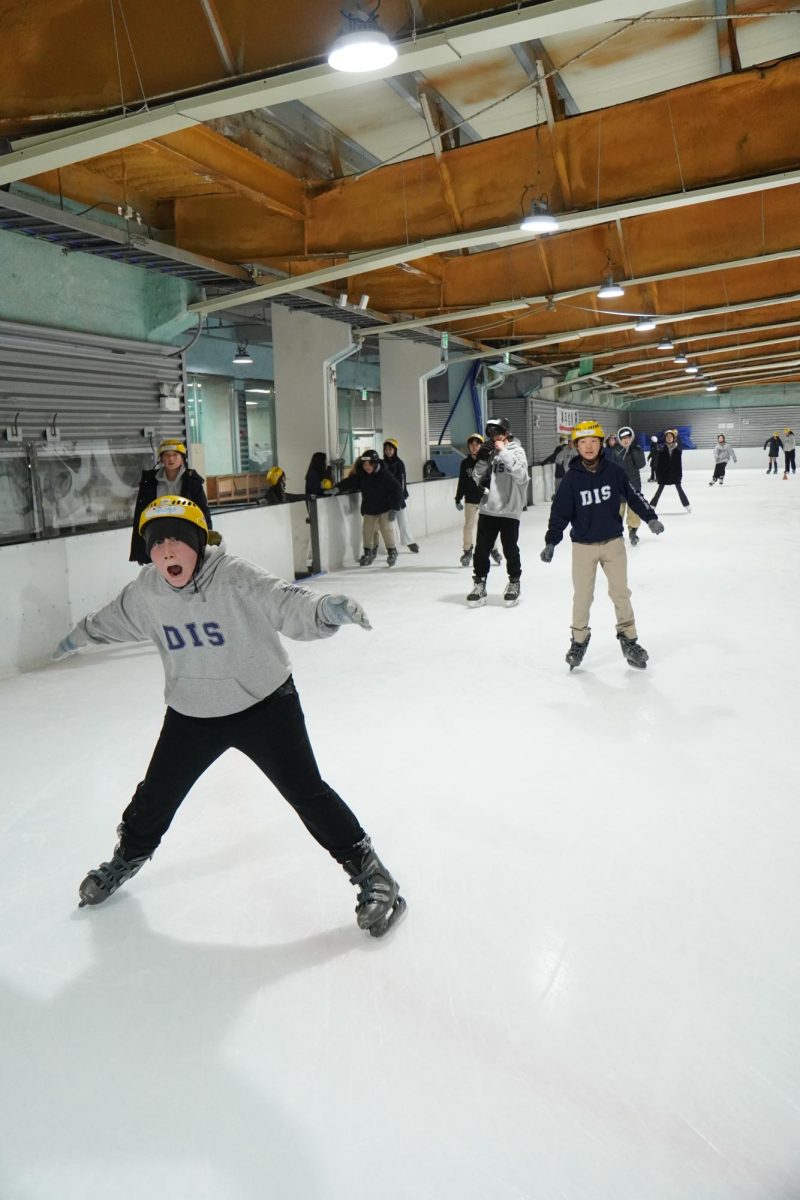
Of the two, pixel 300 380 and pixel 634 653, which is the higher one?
pixel 300 380

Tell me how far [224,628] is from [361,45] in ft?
9.44

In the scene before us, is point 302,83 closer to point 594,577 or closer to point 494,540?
point 594,577

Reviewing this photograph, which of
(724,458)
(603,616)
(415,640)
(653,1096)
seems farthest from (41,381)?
(724,458)

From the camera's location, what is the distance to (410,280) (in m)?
12.2

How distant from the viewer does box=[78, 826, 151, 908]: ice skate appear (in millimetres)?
2967

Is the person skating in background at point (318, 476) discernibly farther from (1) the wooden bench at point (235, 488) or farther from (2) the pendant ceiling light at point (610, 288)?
(1) the wooden bench at point (235, 488)

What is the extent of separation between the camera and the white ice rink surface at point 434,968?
186cm

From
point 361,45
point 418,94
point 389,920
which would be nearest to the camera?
point 389,920

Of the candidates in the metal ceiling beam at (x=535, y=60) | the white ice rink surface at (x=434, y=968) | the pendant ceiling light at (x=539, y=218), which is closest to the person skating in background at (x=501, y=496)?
the pendant ceiling light at (x=539, y=218)

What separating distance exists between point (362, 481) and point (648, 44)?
5.79 m

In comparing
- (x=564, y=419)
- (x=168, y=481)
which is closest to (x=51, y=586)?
(x=168, y=481)

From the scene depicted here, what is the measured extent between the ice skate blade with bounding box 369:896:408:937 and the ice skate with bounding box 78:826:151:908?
865 millimetres

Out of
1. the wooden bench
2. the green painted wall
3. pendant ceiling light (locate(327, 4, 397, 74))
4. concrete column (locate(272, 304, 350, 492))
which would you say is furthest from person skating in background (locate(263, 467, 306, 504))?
pendant ceiling light (locate(327, 4, 397, 74))

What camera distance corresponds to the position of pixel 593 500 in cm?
552
